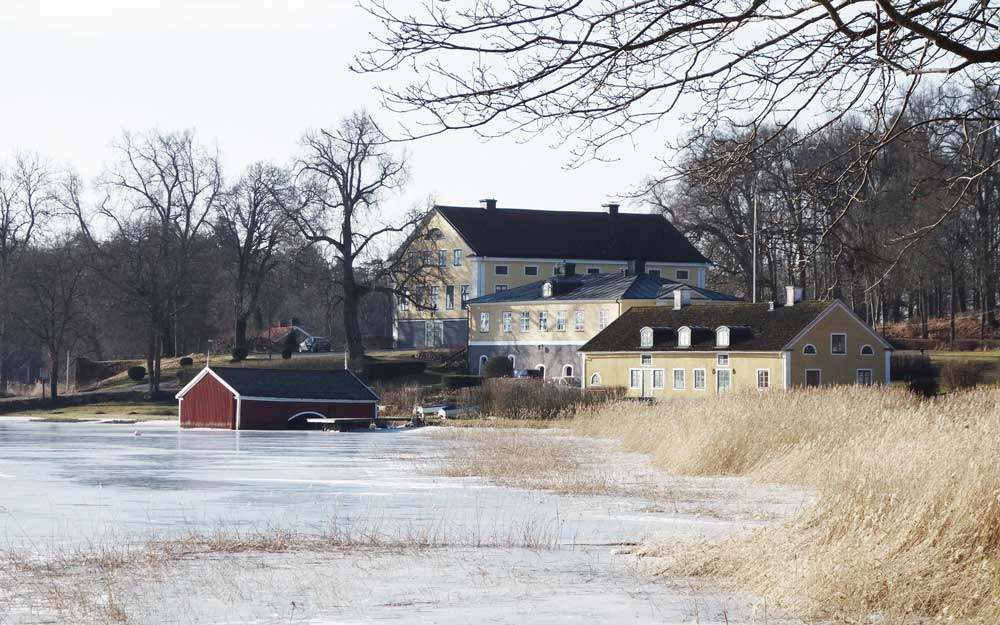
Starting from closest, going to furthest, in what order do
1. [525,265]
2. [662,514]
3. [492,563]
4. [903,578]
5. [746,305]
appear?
[903,578] → [492,563] → [662,514] → [746,305] → [525,265]

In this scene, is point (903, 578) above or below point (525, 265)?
below

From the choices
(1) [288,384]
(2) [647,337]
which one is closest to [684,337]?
(2) [647,337]

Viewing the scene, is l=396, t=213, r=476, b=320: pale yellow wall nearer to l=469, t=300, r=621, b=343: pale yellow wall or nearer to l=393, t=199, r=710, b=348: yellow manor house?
l=393, t=199, r=710, b=348: yellow manor house

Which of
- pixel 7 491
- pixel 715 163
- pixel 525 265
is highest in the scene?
pixel 525 265

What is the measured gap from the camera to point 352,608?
1067 cm

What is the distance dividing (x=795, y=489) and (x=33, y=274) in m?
61.4

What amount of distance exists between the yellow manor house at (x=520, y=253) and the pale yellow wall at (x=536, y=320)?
7.65m

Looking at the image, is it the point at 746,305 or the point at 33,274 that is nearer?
the point at 746,305

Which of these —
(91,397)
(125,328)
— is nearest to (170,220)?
(125,328)

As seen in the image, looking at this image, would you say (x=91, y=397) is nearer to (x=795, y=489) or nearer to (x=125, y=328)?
(x=125, y=328)

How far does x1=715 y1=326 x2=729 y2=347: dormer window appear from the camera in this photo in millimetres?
63125

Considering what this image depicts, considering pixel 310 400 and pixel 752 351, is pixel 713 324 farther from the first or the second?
pixel 310 400

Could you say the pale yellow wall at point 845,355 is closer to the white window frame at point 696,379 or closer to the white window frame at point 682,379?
the white window frame at point 696,379

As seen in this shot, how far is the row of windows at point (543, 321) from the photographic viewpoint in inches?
3022
